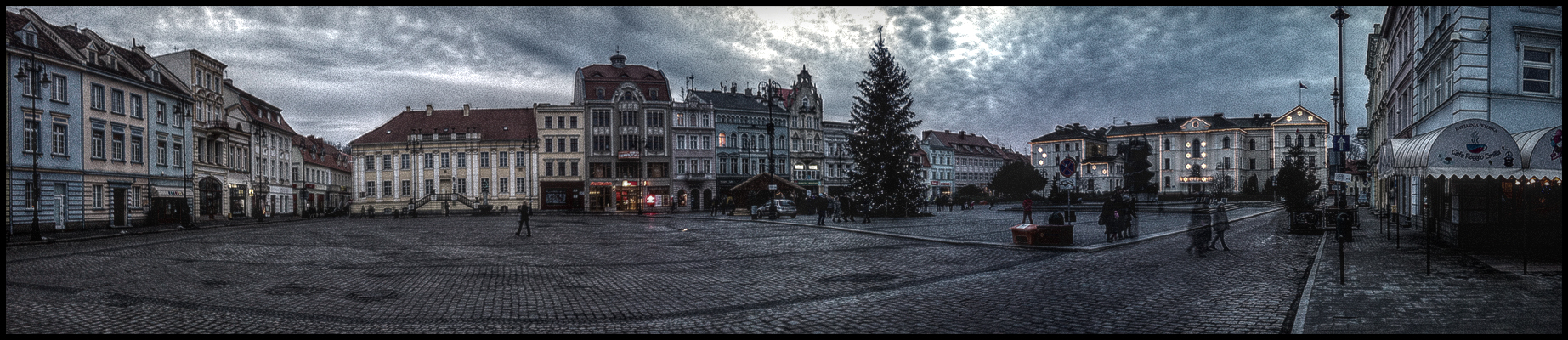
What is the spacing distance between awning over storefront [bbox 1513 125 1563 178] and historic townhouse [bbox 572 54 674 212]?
62.2 meters

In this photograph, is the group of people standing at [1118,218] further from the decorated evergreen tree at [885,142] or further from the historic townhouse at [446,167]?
the historic townhouse at [446,167]

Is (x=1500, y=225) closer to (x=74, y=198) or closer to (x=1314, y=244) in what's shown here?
(x=1314, y=244)

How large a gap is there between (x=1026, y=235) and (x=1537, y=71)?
47.7ft

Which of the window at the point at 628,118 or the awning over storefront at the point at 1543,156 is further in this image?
the window at the point at 628,118

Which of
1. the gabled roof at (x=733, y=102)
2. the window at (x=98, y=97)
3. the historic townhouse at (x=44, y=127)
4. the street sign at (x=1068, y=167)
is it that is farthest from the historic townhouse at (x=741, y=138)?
the street sign at (x=1068, y=167)

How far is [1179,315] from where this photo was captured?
8984 millimetres

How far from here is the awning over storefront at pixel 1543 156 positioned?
13.7 meters

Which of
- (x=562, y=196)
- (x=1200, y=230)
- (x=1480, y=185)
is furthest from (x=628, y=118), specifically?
(x=1480, y=185)

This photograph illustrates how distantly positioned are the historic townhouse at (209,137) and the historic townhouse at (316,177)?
5387 mm

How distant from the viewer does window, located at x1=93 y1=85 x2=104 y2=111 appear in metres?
34.7

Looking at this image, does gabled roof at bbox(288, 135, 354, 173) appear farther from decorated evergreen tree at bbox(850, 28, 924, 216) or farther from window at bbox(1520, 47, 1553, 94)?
window at bbox(1520, 47, 1553, 94)

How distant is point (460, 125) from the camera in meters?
74.1

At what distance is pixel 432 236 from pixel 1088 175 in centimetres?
9691

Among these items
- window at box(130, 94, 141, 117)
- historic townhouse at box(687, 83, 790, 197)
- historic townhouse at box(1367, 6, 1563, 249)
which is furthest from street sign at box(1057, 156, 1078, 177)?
historic townhouse at box(687, 83, 790, 197)
